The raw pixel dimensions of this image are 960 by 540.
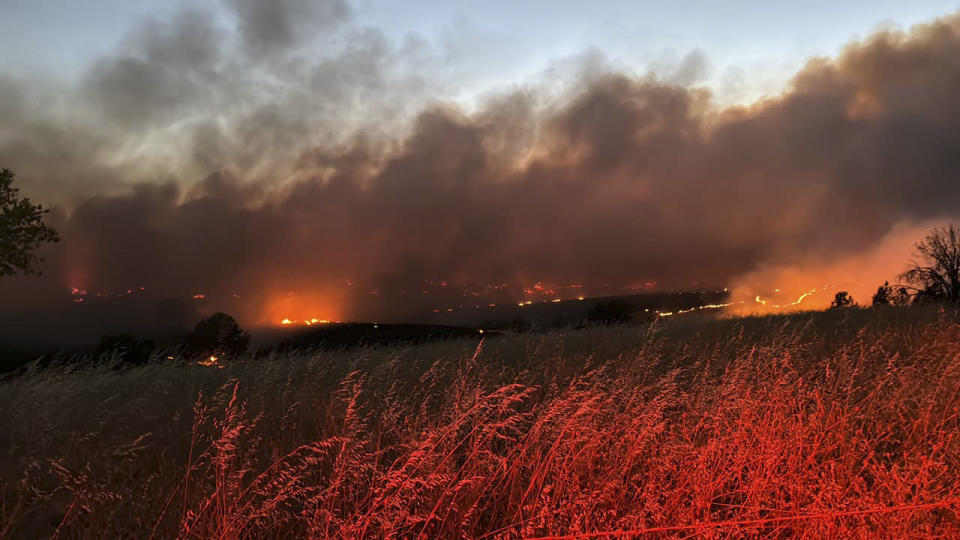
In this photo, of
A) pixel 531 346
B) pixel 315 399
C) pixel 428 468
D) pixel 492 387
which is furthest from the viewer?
pixel 531 346

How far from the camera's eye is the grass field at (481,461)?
Answer: 363 centimetres

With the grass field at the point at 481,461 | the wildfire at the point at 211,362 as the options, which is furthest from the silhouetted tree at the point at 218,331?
the grass field at the point at 481,461

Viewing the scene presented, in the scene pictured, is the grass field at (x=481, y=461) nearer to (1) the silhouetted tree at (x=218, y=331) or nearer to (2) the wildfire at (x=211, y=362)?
(2) the wildfire at (x=211, y=362)

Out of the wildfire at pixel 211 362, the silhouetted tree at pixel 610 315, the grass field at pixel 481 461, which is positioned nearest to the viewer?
the grass field at pixel 481 461

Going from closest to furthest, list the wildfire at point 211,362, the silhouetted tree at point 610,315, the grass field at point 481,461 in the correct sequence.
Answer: the grass field at point 481,461, the wildfire at point 211,362, the silhouetted tree at point 610,315

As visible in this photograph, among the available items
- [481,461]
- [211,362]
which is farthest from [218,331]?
[481,461]

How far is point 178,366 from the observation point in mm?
10273

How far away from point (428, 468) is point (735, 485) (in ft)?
7.90

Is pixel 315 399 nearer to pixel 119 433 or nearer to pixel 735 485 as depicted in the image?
pixel 119 433

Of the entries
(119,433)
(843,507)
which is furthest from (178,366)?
(843,507)

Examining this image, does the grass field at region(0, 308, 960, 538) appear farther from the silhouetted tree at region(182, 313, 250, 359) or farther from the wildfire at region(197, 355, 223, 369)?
the silhouetted tree at region(182, 313, 250, 359)

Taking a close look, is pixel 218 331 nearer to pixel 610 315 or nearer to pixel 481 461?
pixel 610 315

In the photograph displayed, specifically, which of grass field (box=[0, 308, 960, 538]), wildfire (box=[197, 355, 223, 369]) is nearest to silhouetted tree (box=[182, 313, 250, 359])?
wildfire (box=[197, 355, 223, 369])

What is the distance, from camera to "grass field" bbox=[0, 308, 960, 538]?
363 centimetres
